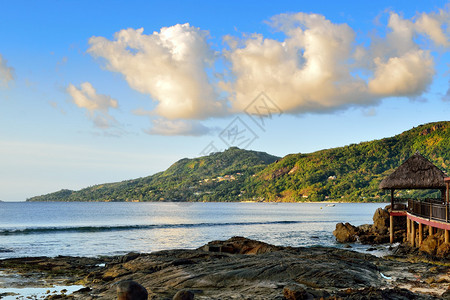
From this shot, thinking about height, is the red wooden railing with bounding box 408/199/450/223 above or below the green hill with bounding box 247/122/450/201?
below

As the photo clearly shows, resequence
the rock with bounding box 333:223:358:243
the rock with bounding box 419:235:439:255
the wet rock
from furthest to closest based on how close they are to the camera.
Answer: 1. the rock with bounding box 333:223:358:243
2. the rock with bounding box 419:235:439:255
3. the wet rock

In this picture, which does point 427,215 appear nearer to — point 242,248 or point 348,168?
point 242,248

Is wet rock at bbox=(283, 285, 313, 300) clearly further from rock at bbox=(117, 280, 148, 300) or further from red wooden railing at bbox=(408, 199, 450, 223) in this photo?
red wooden railing at bbox=(408, 199, 450, 223)

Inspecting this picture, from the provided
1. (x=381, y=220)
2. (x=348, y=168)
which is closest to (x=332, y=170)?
(x=348, y=168)

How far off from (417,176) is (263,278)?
19.5 m

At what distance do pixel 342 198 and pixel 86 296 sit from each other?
499 feet

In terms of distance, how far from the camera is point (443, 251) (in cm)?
2172

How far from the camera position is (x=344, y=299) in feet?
38.0

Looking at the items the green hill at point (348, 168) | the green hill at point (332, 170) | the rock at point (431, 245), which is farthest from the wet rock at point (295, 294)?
the green hill at point (348, 168)

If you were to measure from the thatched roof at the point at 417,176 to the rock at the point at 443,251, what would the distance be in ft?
28.9

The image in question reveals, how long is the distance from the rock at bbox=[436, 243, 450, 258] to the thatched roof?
8.81 metres

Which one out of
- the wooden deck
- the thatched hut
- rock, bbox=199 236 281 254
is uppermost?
the thatched hut

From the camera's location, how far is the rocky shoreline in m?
13.4

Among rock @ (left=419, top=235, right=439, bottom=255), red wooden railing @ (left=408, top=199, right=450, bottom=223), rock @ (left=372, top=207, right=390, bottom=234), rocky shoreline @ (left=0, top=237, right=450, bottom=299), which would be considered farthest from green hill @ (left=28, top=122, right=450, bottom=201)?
rocky shoreline @ (left=0, top=237, right=450, bottom=299)
